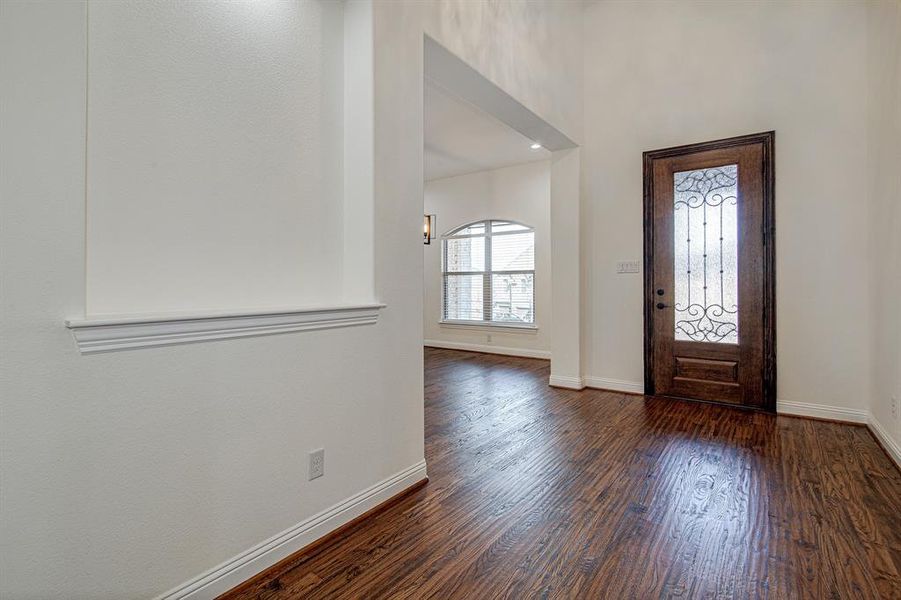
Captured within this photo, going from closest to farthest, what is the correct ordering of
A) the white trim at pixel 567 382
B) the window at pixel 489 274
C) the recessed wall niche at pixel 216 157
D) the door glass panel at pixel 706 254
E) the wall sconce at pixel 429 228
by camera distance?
the recessed wall niche at pixel 216 157, the door glass panel at pixel 706 254, the white trim at pixel 567 382, the window at pixel 489 274, the wall sconce at pixel 429 228

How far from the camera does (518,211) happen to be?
6.64 m

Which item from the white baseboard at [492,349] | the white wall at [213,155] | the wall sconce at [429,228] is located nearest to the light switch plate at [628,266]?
the white baseboard at [492,349]

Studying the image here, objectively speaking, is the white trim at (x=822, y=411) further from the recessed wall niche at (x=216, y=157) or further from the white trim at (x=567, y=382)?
the recessed wall niche at (x=216, y=157)

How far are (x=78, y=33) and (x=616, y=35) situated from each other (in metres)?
4.40

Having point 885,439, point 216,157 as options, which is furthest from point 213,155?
point 885,439

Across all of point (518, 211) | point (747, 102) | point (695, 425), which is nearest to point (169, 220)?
point (695, 425)

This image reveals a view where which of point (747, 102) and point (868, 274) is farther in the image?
point (747, 102)

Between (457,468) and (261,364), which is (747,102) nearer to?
(457,468)

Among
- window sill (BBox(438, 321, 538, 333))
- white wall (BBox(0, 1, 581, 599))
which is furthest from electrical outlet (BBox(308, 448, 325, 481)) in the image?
window sill (BBox(438, 321, 538, 333))

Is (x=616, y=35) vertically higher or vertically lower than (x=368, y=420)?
higher

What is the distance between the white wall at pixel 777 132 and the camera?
3.37m

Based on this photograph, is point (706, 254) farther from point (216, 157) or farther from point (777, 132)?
point (216, 157)

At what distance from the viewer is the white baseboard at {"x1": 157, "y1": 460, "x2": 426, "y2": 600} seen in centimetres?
148

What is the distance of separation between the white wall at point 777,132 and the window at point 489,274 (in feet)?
7.44
